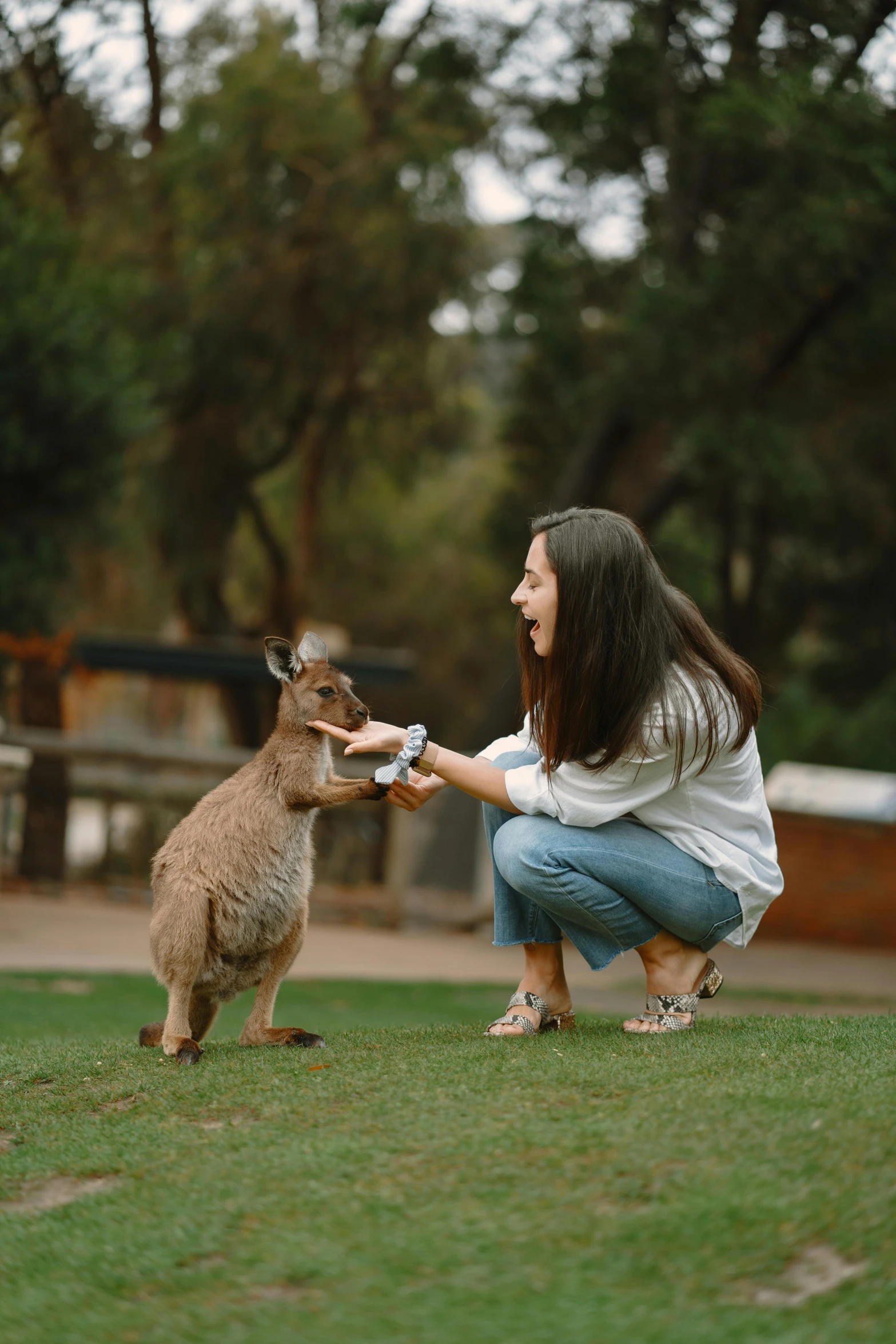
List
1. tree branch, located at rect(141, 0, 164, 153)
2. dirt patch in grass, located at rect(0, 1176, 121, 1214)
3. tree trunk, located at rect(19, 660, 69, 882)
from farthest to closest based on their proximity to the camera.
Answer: tree branch, located at rect(141, 0, 164, 153), tree trunk, located at rect(19, 660, 69, 882), dirt patch in grass, located at rect(0, 1176, 121, 1214)

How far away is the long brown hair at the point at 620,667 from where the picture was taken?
405cm

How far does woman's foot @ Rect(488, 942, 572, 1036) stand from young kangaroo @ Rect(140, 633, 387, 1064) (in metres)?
0.69

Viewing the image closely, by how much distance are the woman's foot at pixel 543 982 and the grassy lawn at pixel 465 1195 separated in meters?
0.22

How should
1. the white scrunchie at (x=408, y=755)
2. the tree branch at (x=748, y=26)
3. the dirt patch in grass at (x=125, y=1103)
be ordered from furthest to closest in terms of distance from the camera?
the tree branch at (x=748, y=26) → the white scrunchie at (x=408, y=755) → the dirt patch in grass at (x=125, y=1103)

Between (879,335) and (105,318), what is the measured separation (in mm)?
7537

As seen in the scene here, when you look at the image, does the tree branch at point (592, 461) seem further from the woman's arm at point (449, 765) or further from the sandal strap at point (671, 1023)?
the sandal strap at point (671, 1023)

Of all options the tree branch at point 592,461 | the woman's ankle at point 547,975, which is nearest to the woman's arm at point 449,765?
the woman's ankle at point 547,975

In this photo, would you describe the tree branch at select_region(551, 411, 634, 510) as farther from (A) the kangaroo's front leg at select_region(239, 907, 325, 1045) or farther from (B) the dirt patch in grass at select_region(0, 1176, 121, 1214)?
(B) the dirt patch in grass at select_region(0, 1176, 121, 1214)

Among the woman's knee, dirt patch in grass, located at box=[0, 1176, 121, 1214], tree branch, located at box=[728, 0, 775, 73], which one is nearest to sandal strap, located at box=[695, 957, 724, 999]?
the woman's knee

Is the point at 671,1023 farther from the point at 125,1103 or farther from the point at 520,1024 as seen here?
the point at 125,1103

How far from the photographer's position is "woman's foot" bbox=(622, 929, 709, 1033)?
14.4 feet

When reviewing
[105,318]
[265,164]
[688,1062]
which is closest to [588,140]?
[265,164]

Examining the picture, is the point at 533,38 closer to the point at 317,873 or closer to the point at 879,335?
the point at 879,335

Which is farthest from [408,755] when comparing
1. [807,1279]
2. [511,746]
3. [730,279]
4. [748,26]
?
[748,26]
